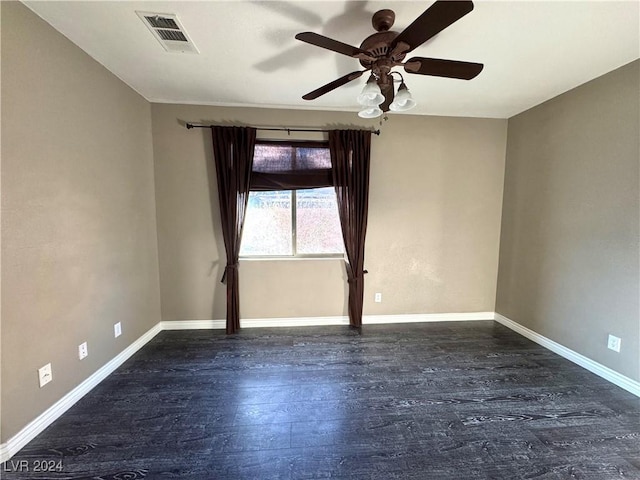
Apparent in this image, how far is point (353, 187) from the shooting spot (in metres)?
2.99

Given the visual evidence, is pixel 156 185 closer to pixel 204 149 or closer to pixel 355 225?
pixel 204 149

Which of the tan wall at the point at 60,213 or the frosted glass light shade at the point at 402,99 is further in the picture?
the frosted glass light shade at the point at 402,99

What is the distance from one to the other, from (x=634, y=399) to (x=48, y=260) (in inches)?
162

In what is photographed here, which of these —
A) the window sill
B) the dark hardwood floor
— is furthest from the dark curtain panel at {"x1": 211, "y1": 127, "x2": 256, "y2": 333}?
the dark hardwood floor

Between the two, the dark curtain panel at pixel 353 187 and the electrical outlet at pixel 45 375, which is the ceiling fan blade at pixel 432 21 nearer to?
the dark curtain panel at pixel 353 187

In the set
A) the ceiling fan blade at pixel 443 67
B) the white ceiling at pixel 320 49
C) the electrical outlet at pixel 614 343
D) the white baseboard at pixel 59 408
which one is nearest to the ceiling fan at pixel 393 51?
the ceiling fan blade at pixel 443 67

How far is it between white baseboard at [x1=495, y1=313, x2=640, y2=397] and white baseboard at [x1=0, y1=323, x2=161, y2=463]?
4.05 metres

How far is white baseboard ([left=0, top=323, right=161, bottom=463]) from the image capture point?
1.48 m

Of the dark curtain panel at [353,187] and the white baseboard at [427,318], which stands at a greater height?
the dark curtain panel at [353,187]

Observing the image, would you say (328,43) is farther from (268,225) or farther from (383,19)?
(268,225)

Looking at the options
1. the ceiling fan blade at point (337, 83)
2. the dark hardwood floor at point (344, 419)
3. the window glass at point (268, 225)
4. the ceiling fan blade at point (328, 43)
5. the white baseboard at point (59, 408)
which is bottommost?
the dark hardwood floor at point (344, 419)

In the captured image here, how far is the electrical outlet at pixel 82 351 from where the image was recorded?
6.39 feet

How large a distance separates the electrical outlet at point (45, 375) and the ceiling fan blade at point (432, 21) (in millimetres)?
2821

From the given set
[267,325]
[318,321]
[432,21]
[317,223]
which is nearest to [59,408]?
[267,325]
